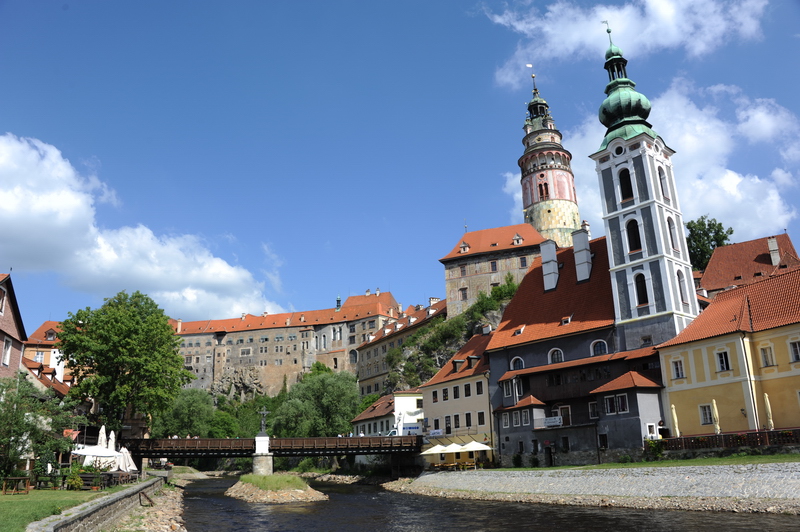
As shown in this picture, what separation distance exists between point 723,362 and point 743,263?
27.2 metres

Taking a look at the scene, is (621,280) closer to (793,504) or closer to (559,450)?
(559,450)

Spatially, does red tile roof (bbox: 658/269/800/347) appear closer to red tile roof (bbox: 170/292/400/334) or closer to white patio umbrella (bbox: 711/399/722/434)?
white patio umbrella (bbox: 711/399/722/434)

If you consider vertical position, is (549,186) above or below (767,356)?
above

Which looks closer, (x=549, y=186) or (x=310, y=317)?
(x=549, y=186)

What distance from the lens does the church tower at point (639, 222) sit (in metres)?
38.6

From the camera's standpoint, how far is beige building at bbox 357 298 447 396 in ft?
276

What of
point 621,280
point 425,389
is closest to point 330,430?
point 425,389

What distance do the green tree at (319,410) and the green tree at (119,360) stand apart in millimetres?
22570

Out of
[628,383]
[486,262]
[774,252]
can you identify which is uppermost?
[486,262]

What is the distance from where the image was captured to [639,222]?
41250 mm

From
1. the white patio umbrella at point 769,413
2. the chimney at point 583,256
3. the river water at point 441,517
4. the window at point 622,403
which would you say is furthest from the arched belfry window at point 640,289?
the river water at point 441,517

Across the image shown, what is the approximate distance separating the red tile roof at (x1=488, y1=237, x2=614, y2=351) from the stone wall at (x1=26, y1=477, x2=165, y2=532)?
89.2 ft

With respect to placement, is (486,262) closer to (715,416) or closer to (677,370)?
(677,370)

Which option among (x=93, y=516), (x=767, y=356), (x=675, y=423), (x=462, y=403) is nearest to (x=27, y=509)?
(x=93, y=516)
